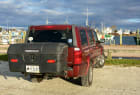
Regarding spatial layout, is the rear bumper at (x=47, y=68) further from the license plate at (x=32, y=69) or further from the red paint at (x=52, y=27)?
the red paint at (x=52, y=27)

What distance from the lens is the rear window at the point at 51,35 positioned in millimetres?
5640

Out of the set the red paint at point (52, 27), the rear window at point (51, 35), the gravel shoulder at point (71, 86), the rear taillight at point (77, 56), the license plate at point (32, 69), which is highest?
the red paint at point (52, 27)

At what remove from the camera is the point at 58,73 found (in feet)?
16.5

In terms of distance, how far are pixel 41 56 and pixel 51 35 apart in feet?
3.77

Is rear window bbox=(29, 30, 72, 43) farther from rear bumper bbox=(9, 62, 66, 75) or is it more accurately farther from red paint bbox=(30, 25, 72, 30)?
rear bumper bbox=(9, 62, 66, 75)

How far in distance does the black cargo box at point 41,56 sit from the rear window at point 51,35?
1.86 ft

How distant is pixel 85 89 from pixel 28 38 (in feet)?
8.05

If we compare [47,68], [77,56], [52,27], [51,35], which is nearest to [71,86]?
[77,56]

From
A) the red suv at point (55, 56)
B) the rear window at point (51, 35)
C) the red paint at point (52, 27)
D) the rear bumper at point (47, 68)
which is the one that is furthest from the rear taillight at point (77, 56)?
the red paint at point (52, 27)

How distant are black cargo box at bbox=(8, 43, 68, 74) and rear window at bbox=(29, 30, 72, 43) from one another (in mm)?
567

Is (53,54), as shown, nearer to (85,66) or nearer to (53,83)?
(85,66)

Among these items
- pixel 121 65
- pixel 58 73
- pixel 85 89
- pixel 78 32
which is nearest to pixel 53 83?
pixel 85 89

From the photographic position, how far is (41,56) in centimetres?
490

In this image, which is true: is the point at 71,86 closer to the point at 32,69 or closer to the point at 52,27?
the point at 32,69
